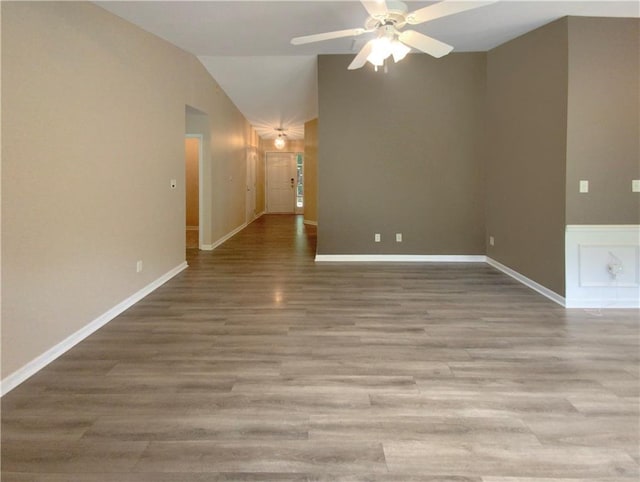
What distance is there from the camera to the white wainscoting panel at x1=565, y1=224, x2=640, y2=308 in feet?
12.8

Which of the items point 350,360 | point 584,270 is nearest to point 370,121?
point 584,270

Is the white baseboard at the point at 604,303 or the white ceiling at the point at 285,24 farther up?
the white ceiling at the point at 285,24

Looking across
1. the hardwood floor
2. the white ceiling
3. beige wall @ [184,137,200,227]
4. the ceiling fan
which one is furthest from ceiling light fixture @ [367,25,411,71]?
beige wall @ [184,137,200,227]

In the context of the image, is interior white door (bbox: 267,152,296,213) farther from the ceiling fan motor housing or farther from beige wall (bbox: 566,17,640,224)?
the ceiling fan motor housing

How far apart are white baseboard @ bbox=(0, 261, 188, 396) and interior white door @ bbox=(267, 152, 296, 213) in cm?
1026

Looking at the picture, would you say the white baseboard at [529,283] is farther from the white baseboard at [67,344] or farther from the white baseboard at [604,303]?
the white baseboard at [67,344]

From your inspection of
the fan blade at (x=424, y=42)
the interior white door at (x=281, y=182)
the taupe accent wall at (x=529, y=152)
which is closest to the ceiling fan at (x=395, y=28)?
the fan blade at (x=424, y=42)

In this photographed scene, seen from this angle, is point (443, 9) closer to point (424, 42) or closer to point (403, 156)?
point (424, 42)

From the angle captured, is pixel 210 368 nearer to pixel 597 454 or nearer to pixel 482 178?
pixel 597 454

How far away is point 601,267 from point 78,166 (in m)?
4.76

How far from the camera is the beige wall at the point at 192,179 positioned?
9.84 meters

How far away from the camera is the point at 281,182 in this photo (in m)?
14.6

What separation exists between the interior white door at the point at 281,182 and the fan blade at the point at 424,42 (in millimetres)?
11235

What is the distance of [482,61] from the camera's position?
5.63 meters
